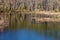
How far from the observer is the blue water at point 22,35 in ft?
9.13

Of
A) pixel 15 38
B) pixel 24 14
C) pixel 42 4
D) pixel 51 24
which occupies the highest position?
pixel 42 4

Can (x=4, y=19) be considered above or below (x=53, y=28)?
above

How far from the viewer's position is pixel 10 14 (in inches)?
110

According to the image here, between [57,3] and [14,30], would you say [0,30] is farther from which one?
[57,3]

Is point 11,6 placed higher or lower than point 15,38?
higher

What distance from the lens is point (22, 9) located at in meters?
2.84

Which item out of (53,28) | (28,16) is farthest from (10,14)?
(53,28)

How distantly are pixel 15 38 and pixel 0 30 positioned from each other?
30cm

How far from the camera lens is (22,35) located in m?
2.81

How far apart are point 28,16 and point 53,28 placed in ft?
1.66

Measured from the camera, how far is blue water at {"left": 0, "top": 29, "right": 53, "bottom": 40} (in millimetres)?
Answer: 2783

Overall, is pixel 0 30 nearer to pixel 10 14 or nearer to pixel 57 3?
pixel 10 14

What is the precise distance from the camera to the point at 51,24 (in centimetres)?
284

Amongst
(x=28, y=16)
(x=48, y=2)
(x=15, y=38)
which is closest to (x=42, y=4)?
(x=48, y=2)
